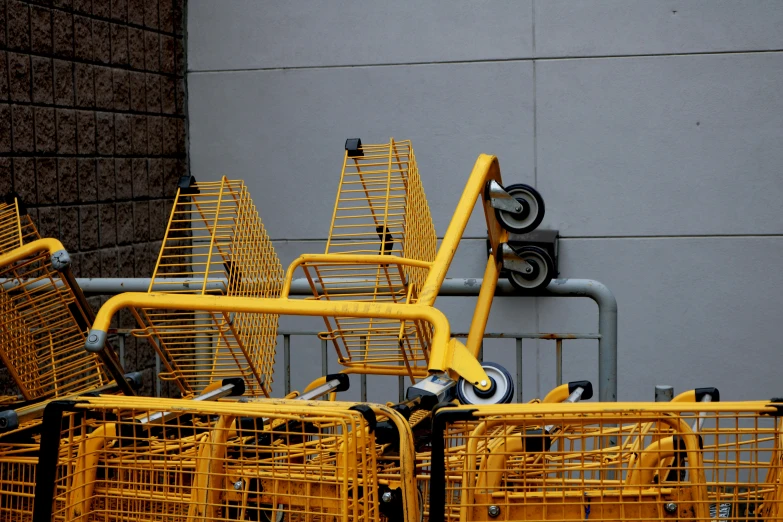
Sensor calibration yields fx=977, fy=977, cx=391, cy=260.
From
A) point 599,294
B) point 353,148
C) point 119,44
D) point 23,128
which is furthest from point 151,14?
point 599,294

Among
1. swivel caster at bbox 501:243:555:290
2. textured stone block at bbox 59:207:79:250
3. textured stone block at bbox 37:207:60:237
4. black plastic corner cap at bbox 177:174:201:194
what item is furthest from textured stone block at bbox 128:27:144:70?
swivel caster at bbox 501:243:555:290

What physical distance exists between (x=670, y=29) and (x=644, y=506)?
460cm

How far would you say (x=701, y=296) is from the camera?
620cm

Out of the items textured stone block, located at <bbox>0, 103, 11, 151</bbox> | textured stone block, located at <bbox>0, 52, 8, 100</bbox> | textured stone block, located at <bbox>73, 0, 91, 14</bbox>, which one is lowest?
textured stone block, located at <bbox>0, 103, 11, 151</bbox>

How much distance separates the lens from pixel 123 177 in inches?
243

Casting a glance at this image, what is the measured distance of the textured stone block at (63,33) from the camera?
18.1ft

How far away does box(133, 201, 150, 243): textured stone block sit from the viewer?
6316mm

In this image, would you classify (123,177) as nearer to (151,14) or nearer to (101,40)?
(101,40)

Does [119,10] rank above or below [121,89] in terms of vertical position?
above

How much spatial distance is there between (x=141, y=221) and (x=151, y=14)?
136 cm

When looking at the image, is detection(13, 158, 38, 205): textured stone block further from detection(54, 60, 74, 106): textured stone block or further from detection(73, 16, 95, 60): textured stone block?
detection(73, 16, 95, 60): textured stone block

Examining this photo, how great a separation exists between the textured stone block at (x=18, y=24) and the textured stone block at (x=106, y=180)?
2.97 feet

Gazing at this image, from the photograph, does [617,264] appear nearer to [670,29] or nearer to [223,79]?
[670,29]

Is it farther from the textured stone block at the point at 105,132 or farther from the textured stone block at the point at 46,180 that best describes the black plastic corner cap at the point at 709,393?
the textured stone block at the point at 105,132
